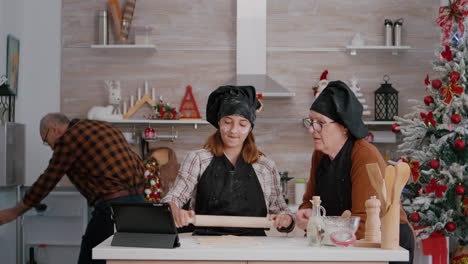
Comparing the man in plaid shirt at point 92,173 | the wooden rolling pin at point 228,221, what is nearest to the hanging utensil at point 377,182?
the wooden rolling pin at point 228,221

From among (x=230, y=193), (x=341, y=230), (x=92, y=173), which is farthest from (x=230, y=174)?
(x=92, y=173)

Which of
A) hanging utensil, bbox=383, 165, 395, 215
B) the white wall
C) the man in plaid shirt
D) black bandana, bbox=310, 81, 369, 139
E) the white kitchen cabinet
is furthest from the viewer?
the white wall

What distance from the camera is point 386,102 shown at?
5449 millimetres

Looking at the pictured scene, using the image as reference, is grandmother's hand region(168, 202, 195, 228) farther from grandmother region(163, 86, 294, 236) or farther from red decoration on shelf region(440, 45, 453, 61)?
red decoration on shelf region(440, 45, 453, 61)

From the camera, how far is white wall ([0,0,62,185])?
18.0 ft

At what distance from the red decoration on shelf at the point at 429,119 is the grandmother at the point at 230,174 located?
6.26 ft

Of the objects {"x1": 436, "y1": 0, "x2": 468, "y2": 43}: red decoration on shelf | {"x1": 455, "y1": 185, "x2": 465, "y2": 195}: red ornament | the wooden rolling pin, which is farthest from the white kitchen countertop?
{"x1": 436, "y1": 0, "x2": 468, "y2": 43}: red decoration on shelf

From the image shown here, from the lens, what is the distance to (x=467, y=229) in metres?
4.37

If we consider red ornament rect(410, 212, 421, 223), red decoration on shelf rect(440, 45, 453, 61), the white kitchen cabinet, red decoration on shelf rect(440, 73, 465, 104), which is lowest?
the white kitchen cabinet

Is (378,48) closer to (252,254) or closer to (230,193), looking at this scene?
(230,193)

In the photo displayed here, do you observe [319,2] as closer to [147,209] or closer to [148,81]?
[148,81]

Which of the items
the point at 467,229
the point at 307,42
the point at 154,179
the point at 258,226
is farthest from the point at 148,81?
the point at 258,226

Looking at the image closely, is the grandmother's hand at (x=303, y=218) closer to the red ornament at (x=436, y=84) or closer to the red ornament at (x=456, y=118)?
the red ornament at (x=456, y=118)

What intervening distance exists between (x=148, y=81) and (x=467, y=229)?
2.84m
